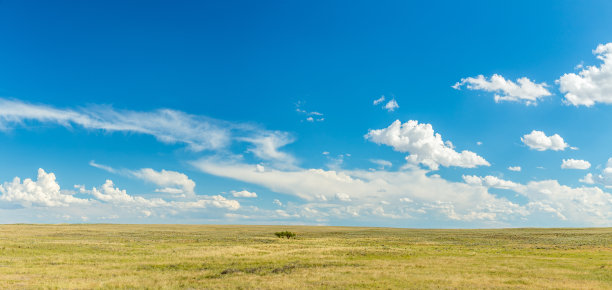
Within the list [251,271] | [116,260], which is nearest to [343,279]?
[251,271]

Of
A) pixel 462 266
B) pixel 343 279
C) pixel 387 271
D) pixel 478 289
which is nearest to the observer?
pixel 478 289

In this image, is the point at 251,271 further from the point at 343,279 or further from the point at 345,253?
the point at 345,253

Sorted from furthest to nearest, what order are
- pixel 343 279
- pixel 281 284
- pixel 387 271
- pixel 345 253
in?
pixel 345 253
pixel 387 271
pixel 343 279
pixel 281 284

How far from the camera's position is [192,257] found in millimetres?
45344

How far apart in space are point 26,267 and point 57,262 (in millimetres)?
3681

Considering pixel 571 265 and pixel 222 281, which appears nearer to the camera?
pixel 222 281

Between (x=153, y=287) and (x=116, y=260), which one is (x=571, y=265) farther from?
(x=116, y=260)

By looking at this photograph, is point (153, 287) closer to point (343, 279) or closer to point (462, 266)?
point (343, 279)

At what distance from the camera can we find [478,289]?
25266 mm

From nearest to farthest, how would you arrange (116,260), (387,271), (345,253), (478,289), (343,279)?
(478,289), (343,279), (387,271), (116,260), (345,253)

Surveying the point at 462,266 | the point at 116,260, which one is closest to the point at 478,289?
the point at 462,266

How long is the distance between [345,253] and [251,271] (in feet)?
65.0

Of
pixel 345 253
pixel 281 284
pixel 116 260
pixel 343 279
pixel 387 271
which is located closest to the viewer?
pixel 281 284

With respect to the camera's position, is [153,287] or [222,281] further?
[222,281]
